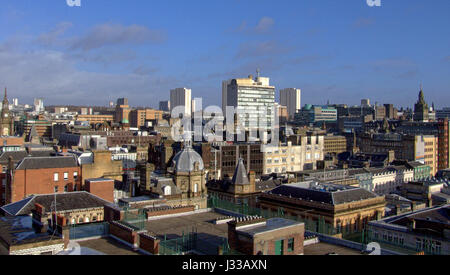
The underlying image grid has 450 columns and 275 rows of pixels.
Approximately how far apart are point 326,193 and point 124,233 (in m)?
31.6

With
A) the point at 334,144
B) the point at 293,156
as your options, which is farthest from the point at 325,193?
the point at 334,144

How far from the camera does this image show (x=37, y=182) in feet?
186

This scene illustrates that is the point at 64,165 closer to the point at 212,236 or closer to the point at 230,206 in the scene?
the point at 230,206

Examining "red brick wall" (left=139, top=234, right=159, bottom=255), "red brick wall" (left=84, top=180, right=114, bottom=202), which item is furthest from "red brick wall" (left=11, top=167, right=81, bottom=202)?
"red brick wall" (left=139, top=234, right=159, bottom=255)

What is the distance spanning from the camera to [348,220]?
2095 inches

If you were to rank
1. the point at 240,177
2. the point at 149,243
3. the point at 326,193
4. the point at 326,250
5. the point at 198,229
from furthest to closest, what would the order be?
the point at 240,177 → the point at 326,193 → the point at 198,229 → the point at 326,250 → the point at 149,243

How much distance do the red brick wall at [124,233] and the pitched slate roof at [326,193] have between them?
98.3 feet

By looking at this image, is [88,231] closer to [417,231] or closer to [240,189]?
[417,231]

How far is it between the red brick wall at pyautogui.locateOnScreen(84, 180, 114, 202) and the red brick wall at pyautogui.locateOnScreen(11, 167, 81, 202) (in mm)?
8521

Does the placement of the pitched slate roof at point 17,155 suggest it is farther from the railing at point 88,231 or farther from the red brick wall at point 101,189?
the railing at point 88,231

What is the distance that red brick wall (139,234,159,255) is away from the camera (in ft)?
81.7

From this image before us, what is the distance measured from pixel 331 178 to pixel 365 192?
83.9 ft

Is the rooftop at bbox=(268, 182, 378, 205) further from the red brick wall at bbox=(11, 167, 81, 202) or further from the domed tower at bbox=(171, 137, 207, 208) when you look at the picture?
the red brick wall at bbox=(11, 167, 81, 202)
